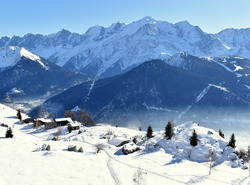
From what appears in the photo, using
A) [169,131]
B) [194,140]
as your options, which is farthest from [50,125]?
[194,140]

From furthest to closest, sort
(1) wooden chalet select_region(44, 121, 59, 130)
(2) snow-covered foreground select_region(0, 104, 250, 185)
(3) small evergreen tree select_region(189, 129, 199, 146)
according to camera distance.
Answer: (1) wooden chalet select_region(44, 121, 59, 130)
(3) small evergreen tree select_region(189, 129, 199, 146)
(2) snow-covered foreground select_region(0, 104, 250, 185)

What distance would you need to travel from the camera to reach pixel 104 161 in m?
59.6

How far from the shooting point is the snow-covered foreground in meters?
45.7

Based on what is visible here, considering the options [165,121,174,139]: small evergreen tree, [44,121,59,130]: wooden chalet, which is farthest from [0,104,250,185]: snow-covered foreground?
[44,121,59,130]: wooden chalet

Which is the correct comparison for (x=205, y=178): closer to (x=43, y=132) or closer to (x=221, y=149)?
(x=221, y=149)

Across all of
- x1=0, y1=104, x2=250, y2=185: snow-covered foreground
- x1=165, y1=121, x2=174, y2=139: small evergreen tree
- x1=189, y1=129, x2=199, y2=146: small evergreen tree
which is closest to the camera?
x1=0, y1=104, x2=250, y2=185: snow-covered foreground

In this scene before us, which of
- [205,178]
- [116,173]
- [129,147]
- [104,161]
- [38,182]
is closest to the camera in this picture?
[38,182]

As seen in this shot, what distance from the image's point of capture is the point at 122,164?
58812mm

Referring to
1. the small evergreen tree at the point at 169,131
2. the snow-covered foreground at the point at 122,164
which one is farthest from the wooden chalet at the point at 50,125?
the small evergreen tree at the point at 169,131

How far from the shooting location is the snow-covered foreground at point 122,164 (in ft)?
150

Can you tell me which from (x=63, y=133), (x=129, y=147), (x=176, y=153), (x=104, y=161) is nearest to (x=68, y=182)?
(x=104, y=161)

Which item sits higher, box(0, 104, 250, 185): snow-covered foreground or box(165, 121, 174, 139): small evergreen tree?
box(165, 121, 174, 139): small evergreen tree

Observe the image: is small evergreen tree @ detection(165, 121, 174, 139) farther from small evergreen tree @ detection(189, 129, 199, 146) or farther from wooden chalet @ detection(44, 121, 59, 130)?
wooden chalet @ detection(44, 121, 59, 130)

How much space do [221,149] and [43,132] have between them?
75422 millimetres
